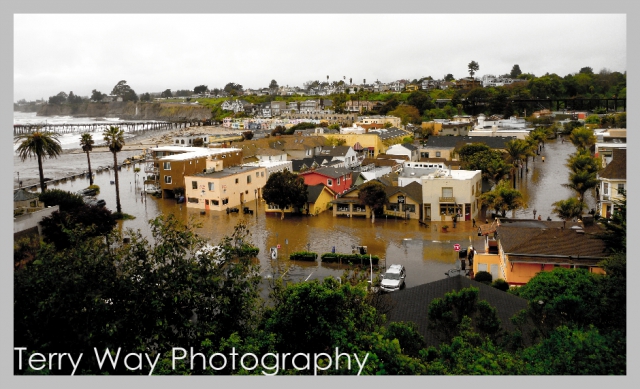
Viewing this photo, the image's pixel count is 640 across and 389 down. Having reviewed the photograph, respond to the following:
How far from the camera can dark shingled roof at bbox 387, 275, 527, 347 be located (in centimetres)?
1066

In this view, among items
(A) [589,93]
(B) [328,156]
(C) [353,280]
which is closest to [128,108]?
A: (A) [589,93]

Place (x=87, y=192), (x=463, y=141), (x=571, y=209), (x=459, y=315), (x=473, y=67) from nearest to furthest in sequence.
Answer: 1. (x=459, y=315)
2. (x=571, y=209)
3. (x=87, y=192)
4. (x=463, y=141)
5. (x=473, y=67)

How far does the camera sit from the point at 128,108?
15325cm

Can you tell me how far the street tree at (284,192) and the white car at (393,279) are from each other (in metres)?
10.1

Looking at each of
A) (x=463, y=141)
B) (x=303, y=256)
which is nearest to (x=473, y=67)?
(x=463, y=141)

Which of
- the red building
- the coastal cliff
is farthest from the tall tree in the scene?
the red building

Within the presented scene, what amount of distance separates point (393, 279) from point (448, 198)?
10.4m

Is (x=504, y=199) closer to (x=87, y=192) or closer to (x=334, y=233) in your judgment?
(x=334, y=233)

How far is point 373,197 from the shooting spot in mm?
27047

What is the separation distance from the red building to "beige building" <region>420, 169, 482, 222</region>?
596cm

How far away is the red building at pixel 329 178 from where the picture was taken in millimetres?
31422

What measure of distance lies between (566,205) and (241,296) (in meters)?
18.4

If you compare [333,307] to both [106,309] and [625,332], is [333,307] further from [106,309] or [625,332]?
[625,332]

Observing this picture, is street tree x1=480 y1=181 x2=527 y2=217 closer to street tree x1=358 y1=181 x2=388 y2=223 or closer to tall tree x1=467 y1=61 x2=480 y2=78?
street tree x1=358 y1=181 x2=388 y2=223
